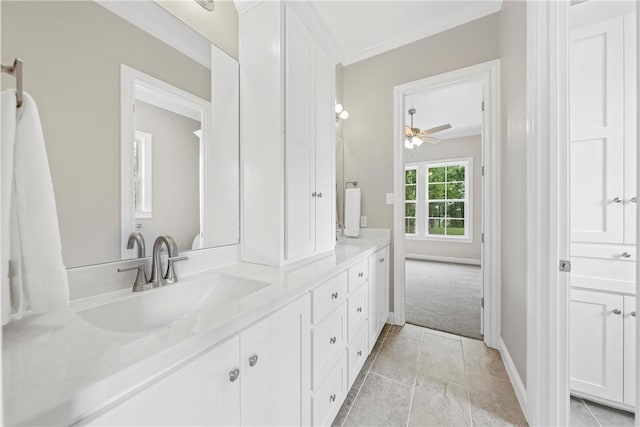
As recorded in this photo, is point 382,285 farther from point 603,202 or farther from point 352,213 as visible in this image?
point 603,202

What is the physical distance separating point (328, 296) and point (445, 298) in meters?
2.44

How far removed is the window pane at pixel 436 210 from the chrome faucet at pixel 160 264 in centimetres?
527

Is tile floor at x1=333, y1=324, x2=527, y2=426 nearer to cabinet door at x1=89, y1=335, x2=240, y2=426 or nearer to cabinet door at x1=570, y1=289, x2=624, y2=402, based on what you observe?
cabinet door at x1=570, y1=289, x2=624, y2=402

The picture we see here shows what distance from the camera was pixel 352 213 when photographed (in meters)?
2.62

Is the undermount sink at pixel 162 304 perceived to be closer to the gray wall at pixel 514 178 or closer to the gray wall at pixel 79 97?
the gray wall at pixel 79 97

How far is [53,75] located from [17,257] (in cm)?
61

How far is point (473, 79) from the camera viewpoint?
6.96ft

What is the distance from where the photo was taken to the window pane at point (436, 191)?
526 cm

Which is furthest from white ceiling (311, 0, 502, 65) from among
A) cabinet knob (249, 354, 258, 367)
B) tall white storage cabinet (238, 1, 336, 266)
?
cabinet knob (249, 354, 258, 367)

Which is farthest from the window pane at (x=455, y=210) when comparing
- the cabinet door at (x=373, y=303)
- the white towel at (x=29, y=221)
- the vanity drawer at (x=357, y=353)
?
the white towel at (x=29, y=221)

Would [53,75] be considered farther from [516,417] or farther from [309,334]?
[516,417]

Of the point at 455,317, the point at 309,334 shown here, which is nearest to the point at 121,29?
the point at 309,334

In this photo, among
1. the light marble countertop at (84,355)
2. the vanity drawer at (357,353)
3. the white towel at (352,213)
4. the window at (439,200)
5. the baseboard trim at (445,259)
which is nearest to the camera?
the light marble countertop at (84,355)

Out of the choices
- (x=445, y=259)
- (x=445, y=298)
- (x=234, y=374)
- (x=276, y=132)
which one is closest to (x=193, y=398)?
(x=234, y=374)
